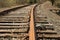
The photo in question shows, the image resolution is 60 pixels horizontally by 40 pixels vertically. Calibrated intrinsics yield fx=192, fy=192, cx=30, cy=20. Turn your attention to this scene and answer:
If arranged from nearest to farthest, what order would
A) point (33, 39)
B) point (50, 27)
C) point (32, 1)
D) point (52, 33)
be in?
point (33, 39) < point (52, 33) < point (50, 27) < point (32, 1)

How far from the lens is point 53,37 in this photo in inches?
145

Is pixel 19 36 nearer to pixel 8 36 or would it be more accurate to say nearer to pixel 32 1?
pixel 8 36

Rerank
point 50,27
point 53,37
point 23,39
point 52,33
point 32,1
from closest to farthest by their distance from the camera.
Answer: point 23,39, point 53,37, point 52,33, point 50,27, point 32,1

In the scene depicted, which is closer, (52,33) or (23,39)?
(23,39)

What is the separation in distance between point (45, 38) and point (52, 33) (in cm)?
41

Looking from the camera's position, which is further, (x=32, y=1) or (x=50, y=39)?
(x=32, y=1)

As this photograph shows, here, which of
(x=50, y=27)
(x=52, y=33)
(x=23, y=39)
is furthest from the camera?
(x=50, y=27)

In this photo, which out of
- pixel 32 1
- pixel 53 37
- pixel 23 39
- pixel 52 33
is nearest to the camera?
pixel 23 39

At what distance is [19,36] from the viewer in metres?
3.78

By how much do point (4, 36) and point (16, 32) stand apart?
0.47 metres

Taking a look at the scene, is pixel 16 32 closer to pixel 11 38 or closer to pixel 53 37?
pixel 11 38

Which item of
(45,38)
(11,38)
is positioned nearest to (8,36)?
(11,38)

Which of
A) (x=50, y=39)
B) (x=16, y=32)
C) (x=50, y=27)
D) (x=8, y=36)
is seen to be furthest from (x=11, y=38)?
(x=50, y=27)

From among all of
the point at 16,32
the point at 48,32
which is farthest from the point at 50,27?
the point at 16,32
